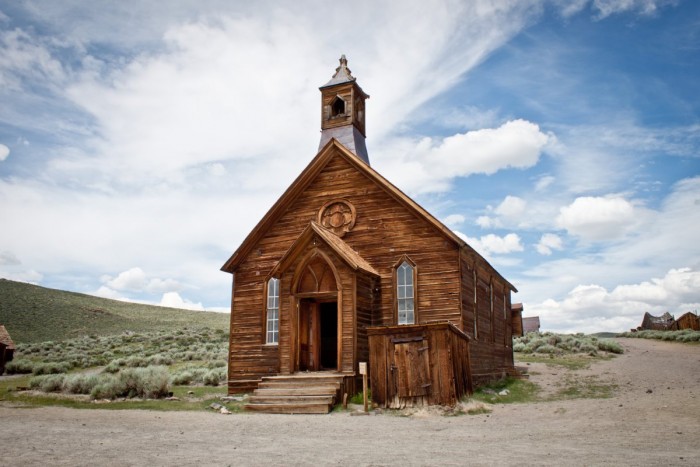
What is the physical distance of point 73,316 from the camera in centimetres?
6525

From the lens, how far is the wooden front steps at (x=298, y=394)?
586 inches

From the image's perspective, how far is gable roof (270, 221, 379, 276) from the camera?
17.2 meters

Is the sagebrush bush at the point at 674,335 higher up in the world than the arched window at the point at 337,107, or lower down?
lower down

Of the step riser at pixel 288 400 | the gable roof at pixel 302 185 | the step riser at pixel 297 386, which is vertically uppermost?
the gable roof at pixel 302 185

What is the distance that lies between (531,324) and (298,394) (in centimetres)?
4205

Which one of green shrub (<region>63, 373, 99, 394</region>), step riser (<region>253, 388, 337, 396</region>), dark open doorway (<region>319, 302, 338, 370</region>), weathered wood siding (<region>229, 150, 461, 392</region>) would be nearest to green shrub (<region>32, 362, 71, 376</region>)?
green shrub (<region>63, 373, 99, 394</region>)

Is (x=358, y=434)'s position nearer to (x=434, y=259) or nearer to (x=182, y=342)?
(x=434, y=259)

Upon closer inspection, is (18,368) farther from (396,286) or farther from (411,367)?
(411,367)

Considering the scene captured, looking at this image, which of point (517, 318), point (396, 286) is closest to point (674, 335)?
point (517, 318)

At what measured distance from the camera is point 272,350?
65.3 feet

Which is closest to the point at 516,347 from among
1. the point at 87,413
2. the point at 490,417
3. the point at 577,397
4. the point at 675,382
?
the point at 675,382

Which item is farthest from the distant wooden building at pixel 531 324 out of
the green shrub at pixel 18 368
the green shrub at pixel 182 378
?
the green shrub at pixel 18 368

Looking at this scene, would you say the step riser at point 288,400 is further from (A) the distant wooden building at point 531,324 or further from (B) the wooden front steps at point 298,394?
(A) the distant wooden building at point 531,324

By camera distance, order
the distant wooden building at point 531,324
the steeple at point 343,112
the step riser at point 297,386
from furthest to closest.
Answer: the distant wooden building at point 531,324 < the steeple at point 343,112 < the step riser at point 297,386
